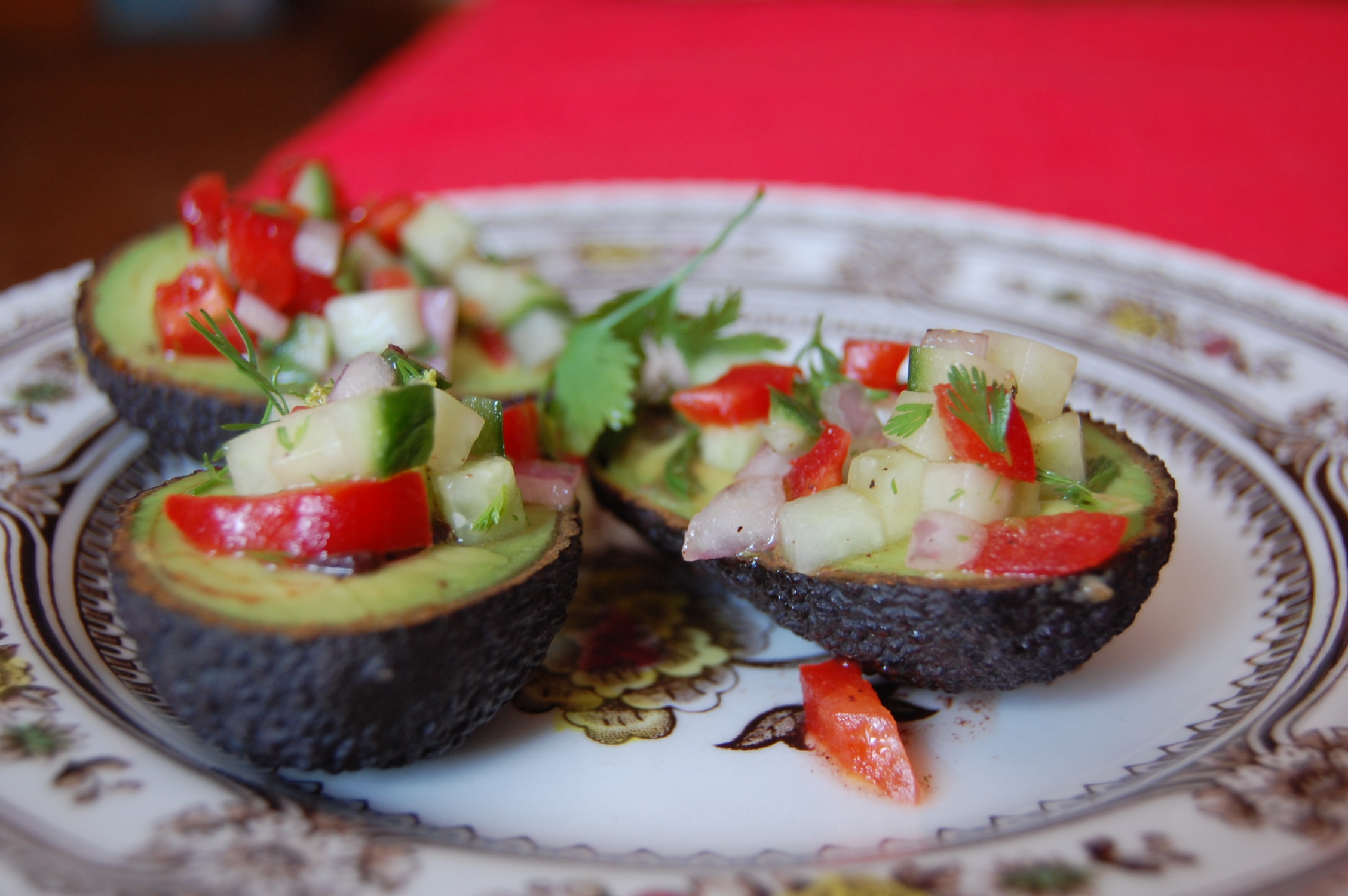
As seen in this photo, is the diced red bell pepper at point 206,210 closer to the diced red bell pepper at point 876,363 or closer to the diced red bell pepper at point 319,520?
the diced red bell pepper at point 319,520

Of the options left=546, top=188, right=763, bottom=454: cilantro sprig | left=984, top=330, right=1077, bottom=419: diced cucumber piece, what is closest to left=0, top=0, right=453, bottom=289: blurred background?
left=546, top=188, right=763, bottom=454: cilantro sprig

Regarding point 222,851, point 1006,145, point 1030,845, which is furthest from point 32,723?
point 1006,145

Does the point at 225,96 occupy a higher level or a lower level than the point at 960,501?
lower

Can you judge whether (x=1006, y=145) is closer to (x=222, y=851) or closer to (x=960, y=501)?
(x=960, y=501)

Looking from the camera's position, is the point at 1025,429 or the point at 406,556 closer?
the point at 406,556

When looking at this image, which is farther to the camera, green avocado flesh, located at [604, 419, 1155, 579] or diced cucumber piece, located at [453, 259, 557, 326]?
diced cucumber piece, located at [453, 259, 557, 326]

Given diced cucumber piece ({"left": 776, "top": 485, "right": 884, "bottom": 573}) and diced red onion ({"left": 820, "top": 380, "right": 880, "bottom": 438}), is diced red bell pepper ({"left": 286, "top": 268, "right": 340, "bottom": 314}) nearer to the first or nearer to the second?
diced red onion ({"left": 820, "top": 380, "right": 880, "bottom": 438})

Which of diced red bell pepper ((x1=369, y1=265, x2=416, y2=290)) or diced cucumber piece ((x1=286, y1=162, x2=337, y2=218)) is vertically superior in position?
diced cucumber piece ((x1=286, y1=162, x2=337, y2=218))
